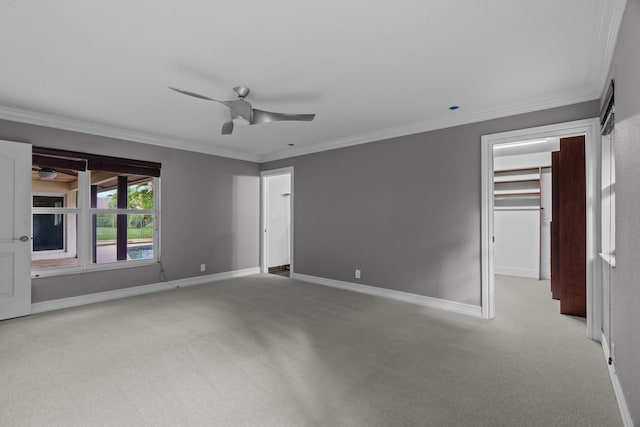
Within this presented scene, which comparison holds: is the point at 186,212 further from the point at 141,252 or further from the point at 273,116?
the point at 273,116

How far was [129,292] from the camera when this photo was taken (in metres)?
4.59

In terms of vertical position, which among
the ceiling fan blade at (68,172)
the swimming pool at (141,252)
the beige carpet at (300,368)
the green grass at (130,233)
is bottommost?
the beige carpet at (300,368)

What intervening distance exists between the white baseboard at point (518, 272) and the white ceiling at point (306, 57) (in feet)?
12.0

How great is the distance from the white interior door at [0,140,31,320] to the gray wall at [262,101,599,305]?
12.5 feet

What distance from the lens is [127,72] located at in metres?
2.70

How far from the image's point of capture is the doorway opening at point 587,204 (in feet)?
9.59

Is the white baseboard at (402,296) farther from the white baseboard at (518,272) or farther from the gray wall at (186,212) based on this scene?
the white baseboard at (518,272)

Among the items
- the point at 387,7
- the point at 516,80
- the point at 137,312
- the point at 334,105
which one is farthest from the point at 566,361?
the point at 137,312

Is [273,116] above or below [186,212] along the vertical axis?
above

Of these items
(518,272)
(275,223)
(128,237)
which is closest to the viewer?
(128,237)

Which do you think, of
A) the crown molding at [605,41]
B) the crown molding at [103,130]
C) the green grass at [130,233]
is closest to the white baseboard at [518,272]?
the crown molding at [605,41]

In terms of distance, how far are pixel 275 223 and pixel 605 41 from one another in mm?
5791

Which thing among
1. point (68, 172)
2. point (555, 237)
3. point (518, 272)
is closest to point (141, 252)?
point (68, 172)

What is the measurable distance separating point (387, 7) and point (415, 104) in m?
1.75
